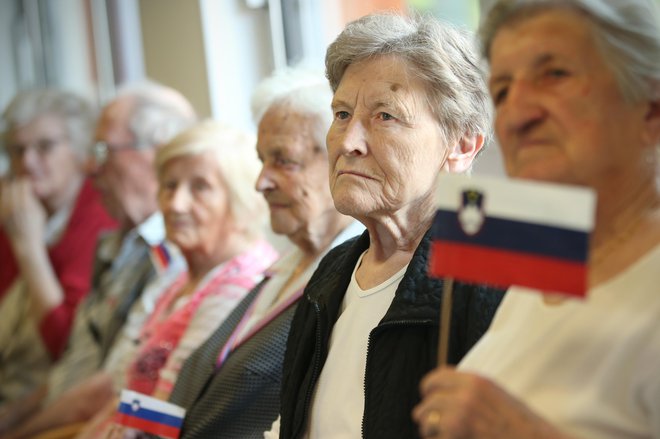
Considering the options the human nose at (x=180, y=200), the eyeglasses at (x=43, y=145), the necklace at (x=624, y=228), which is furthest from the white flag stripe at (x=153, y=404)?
the eyeglasses at (x=43, y=145)

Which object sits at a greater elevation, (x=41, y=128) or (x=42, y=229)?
(x=41, y=128)

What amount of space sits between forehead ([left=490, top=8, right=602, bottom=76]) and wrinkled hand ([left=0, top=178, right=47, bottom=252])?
3.22 meters

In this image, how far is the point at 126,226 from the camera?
3658 millimetres

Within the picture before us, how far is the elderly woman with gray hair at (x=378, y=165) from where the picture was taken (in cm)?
175

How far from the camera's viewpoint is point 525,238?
3.61ft

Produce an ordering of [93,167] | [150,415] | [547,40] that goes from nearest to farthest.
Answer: [547,40], [150,415], [93,167]

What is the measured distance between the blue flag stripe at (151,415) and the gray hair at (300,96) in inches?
27.5

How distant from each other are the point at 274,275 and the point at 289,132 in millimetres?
351

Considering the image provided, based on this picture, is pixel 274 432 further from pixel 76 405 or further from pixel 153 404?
pixel 76 405

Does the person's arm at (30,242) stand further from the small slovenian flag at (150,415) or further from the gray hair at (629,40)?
the gray hair at (629,40)

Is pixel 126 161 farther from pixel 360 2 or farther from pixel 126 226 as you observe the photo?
pixel 360 2

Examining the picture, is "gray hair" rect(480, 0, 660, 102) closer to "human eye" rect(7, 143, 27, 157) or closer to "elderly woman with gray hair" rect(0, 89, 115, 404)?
"elderly woman with gray hair" rect(0, 89, 115, 404)

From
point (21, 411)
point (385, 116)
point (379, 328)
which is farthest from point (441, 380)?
point (21, 411)

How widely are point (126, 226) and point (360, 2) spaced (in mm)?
1202
